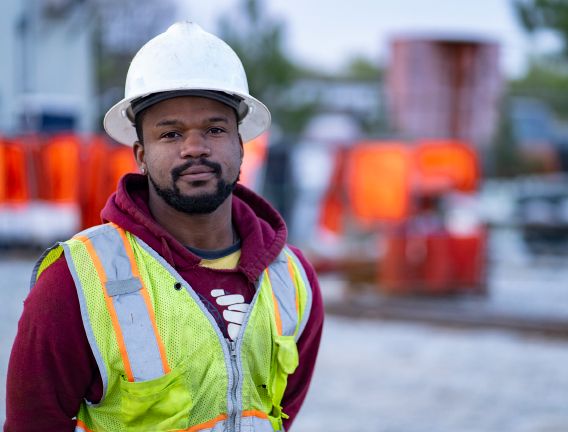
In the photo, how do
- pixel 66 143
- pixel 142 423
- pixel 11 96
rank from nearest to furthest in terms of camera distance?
pixel 142 423
pixel 66 143
pixel 11 96

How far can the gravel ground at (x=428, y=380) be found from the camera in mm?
7246

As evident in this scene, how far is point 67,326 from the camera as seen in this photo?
2.47m

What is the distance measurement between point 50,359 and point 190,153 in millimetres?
662

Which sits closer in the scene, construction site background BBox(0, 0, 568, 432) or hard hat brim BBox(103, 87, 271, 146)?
hard hat brim BBox(103, 87, 271, 146)

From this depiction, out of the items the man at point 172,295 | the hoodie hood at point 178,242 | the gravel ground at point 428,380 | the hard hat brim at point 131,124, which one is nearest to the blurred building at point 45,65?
the gravel ground at point 428,380

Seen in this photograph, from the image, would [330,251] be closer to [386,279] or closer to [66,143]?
[386,279]

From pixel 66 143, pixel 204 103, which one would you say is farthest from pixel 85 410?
pixel 66 143

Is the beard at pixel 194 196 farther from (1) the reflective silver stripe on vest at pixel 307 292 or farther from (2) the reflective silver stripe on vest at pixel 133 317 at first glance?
(1) the reflective silver stripe on vest at pixel 307 292

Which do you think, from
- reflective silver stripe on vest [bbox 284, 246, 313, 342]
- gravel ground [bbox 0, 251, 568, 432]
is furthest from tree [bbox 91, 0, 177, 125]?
reflective silver stripe on vest [bbox 284, 246, 313, 342]

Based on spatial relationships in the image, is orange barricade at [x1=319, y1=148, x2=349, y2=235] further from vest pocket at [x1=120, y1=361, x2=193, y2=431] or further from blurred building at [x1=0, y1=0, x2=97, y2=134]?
vest pocket at [x1=120, y1=361, x2=193, y2=431]

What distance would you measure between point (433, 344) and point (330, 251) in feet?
13.7

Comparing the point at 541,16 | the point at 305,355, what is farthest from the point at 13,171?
the point at 305,355

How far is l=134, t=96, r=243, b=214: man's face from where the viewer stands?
8.74 ft

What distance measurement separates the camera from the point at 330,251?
14.1 meters
